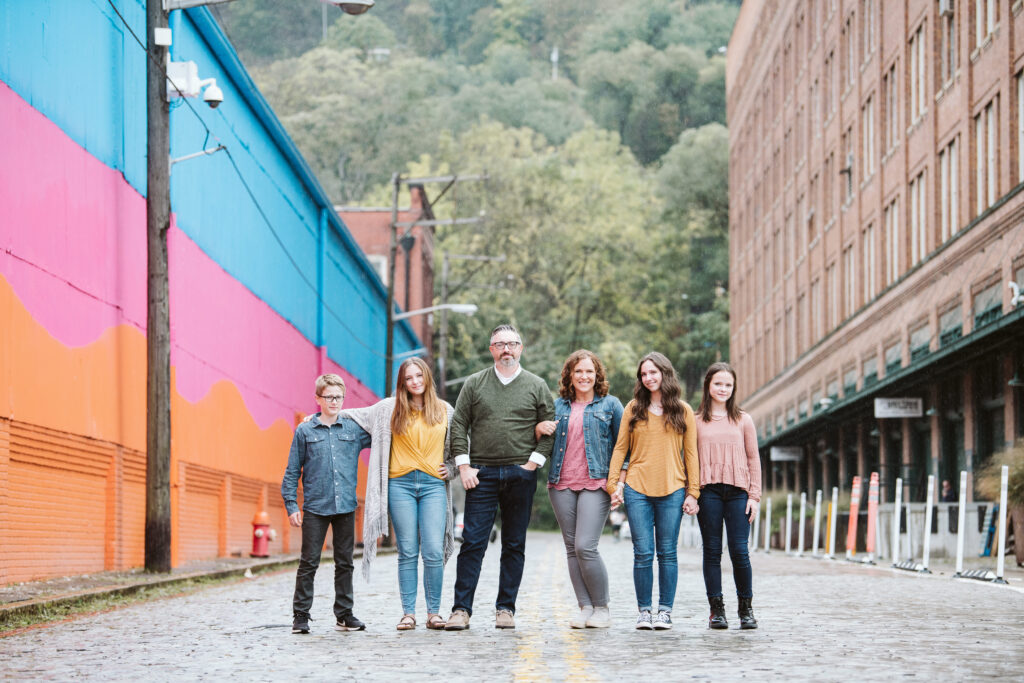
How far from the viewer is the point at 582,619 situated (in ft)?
34.4

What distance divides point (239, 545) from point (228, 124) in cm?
747

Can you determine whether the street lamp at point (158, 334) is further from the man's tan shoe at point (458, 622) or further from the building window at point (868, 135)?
the building window at point (868, 135)

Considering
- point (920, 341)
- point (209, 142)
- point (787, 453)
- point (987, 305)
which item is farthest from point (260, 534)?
point (787, 453)

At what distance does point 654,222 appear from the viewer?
88.6 metres

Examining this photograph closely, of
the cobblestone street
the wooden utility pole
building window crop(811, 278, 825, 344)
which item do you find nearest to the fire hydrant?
the wooden utility pole

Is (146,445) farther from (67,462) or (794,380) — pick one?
(794,380)

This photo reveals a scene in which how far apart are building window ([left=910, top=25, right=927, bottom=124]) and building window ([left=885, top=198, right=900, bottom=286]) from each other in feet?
8.44

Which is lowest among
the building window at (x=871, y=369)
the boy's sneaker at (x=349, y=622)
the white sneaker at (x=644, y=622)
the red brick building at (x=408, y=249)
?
the boy's sneaker at (x=349, y=622)

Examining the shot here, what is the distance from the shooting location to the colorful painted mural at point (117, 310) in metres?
15.3

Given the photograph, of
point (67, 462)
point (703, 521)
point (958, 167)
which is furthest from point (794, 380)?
point (703, 521)

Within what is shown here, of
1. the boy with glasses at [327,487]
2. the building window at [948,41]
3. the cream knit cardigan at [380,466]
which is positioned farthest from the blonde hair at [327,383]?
the building window at [948,41]

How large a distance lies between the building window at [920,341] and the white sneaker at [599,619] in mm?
24423

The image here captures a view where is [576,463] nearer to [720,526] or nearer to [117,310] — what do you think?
[720,526]

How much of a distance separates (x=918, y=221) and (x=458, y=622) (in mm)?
27652
